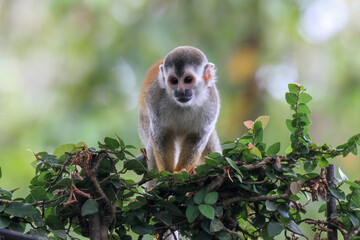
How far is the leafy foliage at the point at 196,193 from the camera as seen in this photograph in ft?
6.10

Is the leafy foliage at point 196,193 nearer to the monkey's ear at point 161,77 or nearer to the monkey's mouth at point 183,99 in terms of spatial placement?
the monkey's mouth at point 183,99

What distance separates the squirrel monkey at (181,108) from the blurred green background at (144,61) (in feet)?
11.2

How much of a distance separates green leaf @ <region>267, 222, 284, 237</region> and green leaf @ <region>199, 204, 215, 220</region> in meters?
0.28

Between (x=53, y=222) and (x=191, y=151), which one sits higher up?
(x=191, y=151)

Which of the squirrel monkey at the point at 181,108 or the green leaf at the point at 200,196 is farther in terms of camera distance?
the squirrel monkey at the point at 181,108

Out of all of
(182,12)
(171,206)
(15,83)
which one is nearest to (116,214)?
(171,206)

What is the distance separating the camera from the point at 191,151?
3.53 metres

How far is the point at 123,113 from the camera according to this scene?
24.0 feet

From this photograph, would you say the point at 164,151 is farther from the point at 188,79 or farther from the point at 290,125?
the point at 290,125

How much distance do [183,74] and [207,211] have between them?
170cm

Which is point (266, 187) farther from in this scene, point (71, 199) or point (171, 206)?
point (71, 199)

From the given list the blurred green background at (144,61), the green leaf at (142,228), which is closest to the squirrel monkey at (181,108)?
the green leaf at (142,228)

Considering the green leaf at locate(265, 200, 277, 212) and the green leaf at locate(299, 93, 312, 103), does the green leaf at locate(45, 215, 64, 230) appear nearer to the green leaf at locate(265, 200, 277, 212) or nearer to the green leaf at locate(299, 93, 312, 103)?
the green leaf at locate(265, 200, 277, 212)

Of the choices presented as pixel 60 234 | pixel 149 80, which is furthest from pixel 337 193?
pixel 149 80
